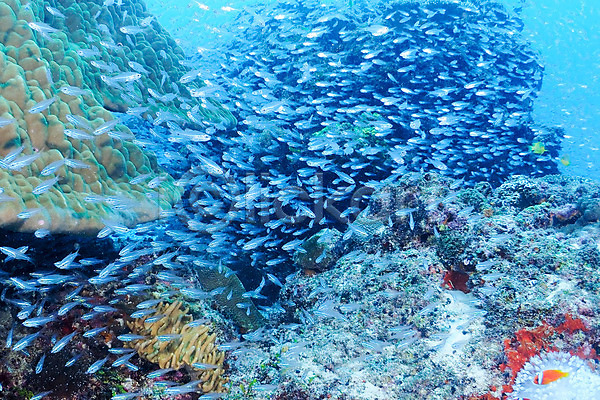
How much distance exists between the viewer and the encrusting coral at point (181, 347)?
4574 millimetres

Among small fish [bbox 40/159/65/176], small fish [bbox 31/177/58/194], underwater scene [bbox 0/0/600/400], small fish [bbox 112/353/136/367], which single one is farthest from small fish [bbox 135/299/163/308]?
small fish [bbox 40/159/65/176]

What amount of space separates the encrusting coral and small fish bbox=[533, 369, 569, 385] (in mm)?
3617

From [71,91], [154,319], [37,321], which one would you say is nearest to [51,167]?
[71,91]

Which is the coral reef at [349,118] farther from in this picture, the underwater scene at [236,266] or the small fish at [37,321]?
the small fish at [37,321]

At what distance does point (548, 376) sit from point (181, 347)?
421cm

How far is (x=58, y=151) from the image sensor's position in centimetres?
513

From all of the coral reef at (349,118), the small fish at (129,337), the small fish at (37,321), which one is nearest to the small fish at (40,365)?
the small fish at (37,321)

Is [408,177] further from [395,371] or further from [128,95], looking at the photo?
[128,95]

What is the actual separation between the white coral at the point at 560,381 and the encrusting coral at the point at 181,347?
3486 millimetres

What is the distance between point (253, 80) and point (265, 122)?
3455 millimetres

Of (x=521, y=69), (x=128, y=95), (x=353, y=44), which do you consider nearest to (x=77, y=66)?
(x=128, y=95)

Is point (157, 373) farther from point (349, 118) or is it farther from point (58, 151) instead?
point (349, 118)

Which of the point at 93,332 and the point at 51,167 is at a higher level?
the point at 51,167

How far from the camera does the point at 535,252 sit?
463 cm
